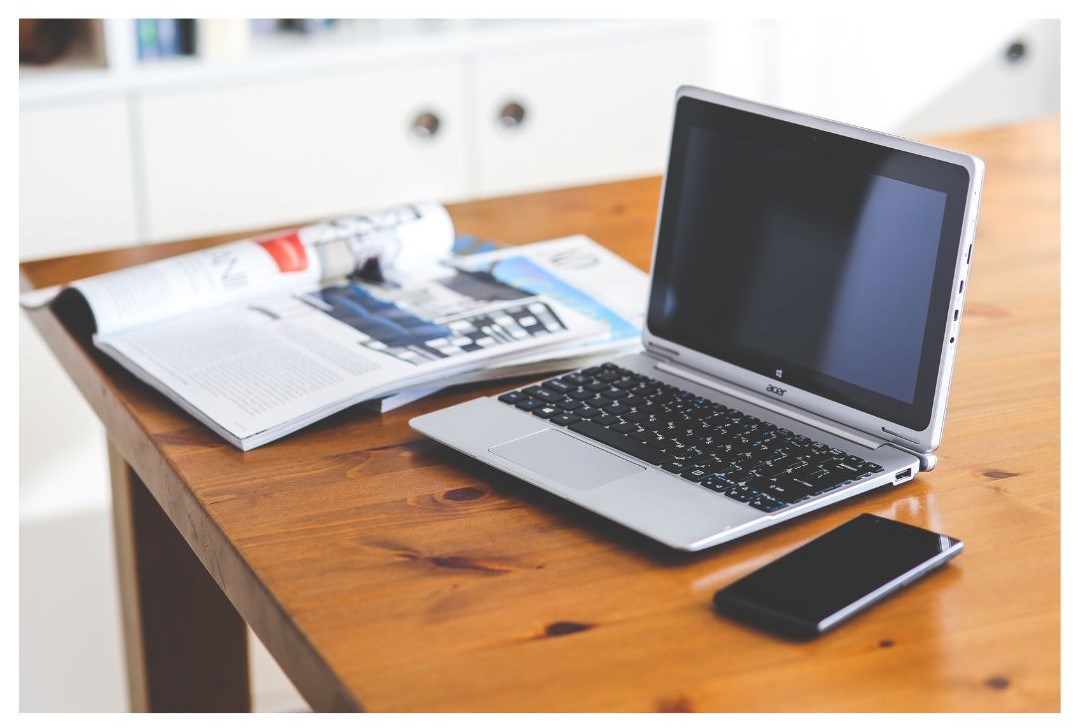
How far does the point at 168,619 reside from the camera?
4.58ft

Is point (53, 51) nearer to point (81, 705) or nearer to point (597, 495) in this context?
point (81, 705)

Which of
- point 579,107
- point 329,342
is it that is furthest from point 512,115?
point 329,342

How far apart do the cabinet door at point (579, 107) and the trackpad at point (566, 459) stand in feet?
4.94

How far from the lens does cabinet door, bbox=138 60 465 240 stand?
82.9 inches

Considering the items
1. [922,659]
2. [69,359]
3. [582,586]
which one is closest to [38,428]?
[69,359]

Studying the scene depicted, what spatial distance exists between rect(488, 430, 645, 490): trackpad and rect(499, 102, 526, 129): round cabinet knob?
5.08 ft

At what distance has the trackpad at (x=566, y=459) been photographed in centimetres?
82

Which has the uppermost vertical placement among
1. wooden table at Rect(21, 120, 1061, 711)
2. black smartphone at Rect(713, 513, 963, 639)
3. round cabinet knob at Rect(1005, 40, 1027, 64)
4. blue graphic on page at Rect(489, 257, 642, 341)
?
round cabinet knob at Rect(1005, 40, 1027, 64)

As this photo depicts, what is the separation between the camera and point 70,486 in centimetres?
200

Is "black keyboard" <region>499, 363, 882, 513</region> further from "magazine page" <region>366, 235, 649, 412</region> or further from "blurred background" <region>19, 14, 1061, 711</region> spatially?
"blurred background" <region>19, 14, 1061, 711</region>

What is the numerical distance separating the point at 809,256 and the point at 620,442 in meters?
0.18

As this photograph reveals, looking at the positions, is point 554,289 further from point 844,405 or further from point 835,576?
point 835,576

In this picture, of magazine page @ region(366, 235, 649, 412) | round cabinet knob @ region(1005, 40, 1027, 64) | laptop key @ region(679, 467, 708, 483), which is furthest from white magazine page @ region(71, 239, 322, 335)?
round cabinet knob @ region(1005, 40, 1027, 64)

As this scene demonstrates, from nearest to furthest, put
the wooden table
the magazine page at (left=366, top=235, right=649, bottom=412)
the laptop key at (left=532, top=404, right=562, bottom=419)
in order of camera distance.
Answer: the wooden table, the laptop key at (left=532, top=404, right=562, bottom=419), the magazine page at (left=366, top=235, right=649, bottom=412)
